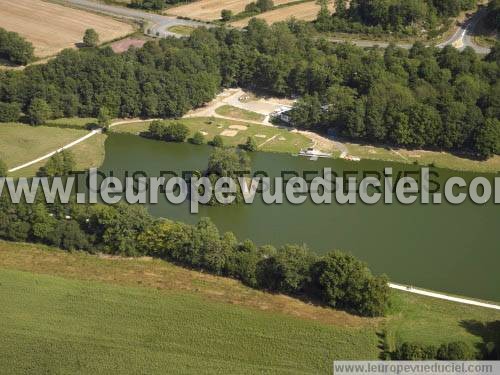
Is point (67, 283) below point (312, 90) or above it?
below

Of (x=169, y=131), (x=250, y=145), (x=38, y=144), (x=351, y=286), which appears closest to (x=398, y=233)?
(x=351, y=286)

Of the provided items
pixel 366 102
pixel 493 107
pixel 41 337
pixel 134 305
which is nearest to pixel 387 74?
pixel 366 102

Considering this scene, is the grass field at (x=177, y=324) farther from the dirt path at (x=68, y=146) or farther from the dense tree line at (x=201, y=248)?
the dirt path at (x=68, y=146)

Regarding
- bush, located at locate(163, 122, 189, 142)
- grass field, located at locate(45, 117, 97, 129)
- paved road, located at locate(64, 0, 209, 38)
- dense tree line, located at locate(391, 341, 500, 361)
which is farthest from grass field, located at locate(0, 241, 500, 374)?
paved road, located at locate(64, 0, 209, 38)

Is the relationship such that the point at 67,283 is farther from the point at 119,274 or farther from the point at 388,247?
the point at 388,247

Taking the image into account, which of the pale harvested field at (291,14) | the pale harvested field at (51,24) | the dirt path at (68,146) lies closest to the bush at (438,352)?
the dirt path at (68,146)

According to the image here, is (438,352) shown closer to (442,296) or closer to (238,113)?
(442,296)
